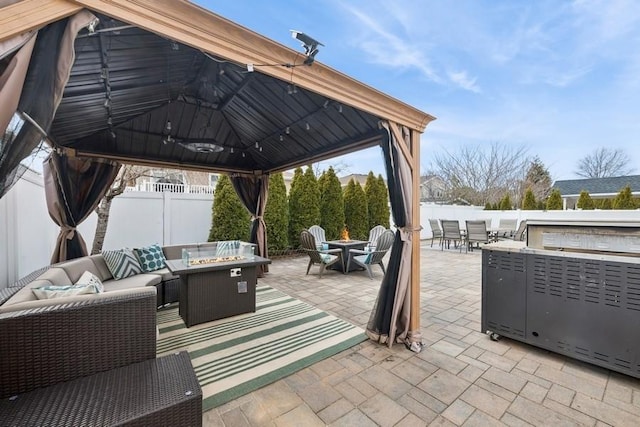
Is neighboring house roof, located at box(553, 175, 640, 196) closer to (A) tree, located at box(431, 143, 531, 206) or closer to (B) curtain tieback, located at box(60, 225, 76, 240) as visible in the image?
(A) tree, located at box(431, 143, 531, 206)

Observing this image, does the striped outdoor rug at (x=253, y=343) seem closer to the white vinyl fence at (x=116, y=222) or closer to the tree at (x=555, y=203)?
the white vinyl fence at (x=116, y=222)

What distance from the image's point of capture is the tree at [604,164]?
742 inches

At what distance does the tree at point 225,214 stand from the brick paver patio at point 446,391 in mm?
4859

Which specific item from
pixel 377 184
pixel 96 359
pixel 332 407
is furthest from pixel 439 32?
pixel 96 359

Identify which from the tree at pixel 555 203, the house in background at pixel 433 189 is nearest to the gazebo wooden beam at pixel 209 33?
the tree at pixel 555 203

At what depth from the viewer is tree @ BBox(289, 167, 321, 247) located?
318 inches

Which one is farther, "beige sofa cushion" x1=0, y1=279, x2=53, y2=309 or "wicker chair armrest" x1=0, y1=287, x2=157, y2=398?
"beige sofa cushion" x1=0, y1=279, x2=53, y2=309

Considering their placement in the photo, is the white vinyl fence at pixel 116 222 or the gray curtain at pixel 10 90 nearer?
the gray curtain at pixel 10 90

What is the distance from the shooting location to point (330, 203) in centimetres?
866

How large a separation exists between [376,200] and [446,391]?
26.3ft

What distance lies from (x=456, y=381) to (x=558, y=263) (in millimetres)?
1453

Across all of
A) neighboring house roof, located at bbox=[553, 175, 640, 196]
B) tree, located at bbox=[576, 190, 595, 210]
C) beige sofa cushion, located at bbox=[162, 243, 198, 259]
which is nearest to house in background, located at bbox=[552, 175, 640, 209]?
neighboring house roof, located at bbox=[553, 175, 640, 196]

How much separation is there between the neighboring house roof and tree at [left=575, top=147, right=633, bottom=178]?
11.4 feet

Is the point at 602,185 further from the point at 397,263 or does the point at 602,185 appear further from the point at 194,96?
the point at 194,96
